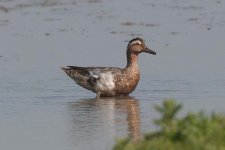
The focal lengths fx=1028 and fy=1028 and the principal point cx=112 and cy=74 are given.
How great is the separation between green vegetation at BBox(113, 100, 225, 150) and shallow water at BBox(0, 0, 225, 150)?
11.0ft

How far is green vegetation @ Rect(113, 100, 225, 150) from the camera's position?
6.70 m

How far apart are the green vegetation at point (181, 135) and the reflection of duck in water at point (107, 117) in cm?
382

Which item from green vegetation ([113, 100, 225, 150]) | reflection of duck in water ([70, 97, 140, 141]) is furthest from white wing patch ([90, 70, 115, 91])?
green vegetation ([113, 100, 225, 150])

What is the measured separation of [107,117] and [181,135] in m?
5.72

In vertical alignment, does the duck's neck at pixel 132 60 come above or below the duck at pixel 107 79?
above

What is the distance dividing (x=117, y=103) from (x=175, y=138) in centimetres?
729

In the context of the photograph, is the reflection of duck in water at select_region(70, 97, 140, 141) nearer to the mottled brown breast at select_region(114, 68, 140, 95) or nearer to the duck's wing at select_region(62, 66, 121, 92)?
the mottled brown breast at select_region(114, 68, 140, 95)

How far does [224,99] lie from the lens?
13578 mm

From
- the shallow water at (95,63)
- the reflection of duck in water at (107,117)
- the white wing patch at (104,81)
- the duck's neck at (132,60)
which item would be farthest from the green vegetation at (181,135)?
the duck's neck at (132,60)

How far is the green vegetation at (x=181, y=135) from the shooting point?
6.70 meters

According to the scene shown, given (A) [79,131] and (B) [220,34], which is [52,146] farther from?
(B) [220,34]

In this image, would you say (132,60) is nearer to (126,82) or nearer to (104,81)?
(126,82)

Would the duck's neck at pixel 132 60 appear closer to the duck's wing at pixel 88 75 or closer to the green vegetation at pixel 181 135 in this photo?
the duck's wing at pixel 88 75

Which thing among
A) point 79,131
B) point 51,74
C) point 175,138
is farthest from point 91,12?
point 175,138
